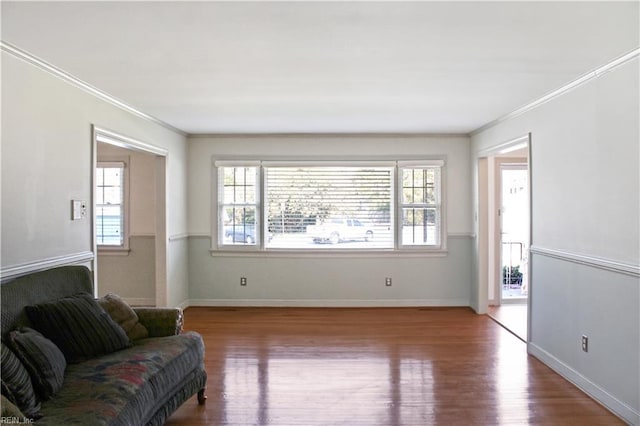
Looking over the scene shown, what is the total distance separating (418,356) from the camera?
3.91m

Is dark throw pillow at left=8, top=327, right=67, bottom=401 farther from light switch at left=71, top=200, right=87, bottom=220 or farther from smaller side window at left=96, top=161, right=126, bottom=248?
smaller side window at left=96, top=161, right=126, bottom=248

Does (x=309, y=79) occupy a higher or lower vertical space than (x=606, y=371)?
higher

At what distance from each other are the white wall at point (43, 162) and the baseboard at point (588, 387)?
4083mm

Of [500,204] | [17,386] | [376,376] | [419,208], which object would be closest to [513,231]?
[500,204]

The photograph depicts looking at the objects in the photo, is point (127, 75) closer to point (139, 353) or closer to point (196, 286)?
point (139, 353)

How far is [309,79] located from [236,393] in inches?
97.7

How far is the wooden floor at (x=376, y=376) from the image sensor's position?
2.82 metres

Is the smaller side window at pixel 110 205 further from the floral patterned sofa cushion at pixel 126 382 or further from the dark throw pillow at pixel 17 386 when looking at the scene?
the dark throw pillow at pixel 17 386

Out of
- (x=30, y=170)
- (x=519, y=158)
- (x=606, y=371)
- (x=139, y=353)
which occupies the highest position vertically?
(x=519, y=158)

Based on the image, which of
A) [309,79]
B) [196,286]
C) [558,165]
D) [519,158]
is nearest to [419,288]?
[519,158]

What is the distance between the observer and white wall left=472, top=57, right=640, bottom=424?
107 inches

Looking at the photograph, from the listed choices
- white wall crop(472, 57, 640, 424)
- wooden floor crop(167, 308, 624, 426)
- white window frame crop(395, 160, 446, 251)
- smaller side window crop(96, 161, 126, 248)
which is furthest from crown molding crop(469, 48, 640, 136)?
smaller side window crop(96, 161, 126, 248)

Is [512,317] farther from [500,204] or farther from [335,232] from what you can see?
[335,232]

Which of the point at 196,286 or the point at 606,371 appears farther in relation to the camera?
the point at 196,286
